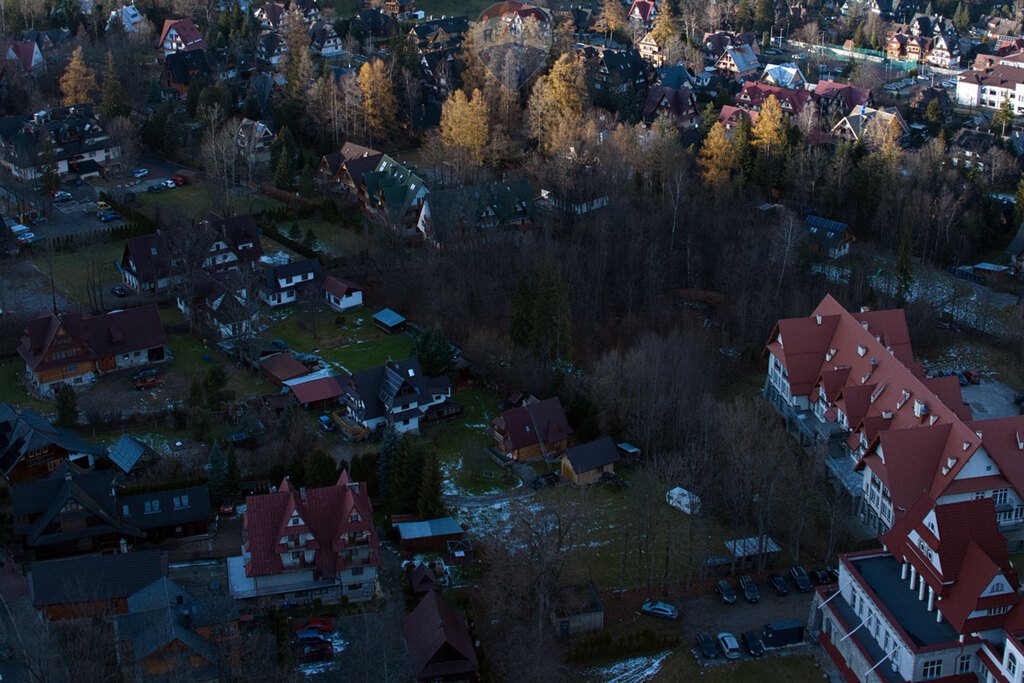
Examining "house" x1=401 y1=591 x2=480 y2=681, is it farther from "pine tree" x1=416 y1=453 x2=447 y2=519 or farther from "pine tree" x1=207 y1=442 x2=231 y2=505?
"pine tree" x1=207 y1=442 x2=231 y2=505

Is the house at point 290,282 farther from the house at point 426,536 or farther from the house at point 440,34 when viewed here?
the house at point 440,34

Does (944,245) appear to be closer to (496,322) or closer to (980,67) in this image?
(496,322)

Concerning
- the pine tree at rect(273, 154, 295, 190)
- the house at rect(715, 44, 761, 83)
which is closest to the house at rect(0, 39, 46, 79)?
the pine tree at rect(273, 154, 295, 190)

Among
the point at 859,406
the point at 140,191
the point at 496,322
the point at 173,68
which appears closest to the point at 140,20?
the point at 173,68

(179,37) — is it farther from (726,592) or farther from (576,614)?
(726,592)

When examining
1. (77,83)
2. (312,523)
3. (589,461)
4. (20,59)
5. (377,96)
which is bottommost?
(589,461)

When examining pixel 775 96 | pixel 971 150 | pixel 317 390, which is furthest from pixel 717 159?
pixel 317 390
